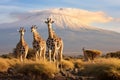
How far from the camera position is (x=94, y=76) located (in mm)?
24484

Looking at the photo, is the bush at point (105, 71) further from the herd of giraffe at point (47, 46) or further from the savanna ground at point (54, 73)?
the herd of giraffe at point (47, 46)

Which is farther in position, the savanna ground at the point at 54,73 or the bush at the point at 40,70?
the bush at the point at 40,70

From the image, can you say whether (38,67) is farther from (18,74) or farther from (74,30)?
(74,30)

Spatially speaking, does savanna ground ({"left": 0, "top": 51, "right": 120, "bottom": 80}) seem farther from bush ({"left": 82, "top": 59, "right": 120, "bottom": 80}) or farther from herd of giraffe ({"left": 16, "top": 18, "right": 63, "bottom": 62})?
herd of giraffe ({"left": 16, "top": 18, "right": 63, "bottom": 62})

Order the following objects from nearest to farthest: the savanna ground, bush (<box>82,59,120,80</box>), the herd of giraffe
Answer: bush (<box>82,59,120,80</box>) → the savanna ground → the herd of giraffe

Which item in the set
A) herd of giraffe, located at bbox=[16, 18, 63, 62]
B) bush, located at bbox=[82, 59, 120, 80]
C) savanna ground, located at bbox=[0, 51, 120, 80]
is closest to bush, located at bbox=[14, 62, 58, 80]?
savanna ground, located at bbox=[0, 51, 120, 80]

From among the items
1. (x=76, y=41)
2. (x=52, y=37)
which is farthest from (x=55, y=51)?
(x=76, y=41)

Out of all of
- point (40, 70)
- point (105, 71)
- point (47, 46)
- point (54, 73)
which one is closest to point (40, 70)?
point (40, 70)

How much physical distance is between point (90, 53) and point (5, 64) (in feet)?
56.3

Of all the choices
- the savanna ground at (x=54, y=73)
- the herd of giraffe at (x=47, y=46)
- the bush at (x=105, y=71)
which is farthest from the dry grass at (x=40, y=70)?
the herd of giraffe at (x=47, y=46)

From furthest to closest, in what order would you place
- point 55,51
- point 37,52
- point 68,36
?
point 68,36 → point 37,52 → point 55,51

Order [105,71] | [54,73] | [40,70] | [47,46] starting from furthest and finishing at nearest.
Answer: [47,46] < [54,73] < [40,70] < [105,71]

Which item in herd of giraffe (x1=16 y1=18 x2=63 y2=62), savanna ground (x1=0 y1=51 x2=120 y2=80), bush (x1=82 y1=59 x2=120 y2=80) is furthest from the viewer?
herd of giraffe (x1=16 y1=18 x2=63 y2=62)

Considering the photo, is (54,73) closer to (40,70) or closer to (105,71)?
(40,70)
